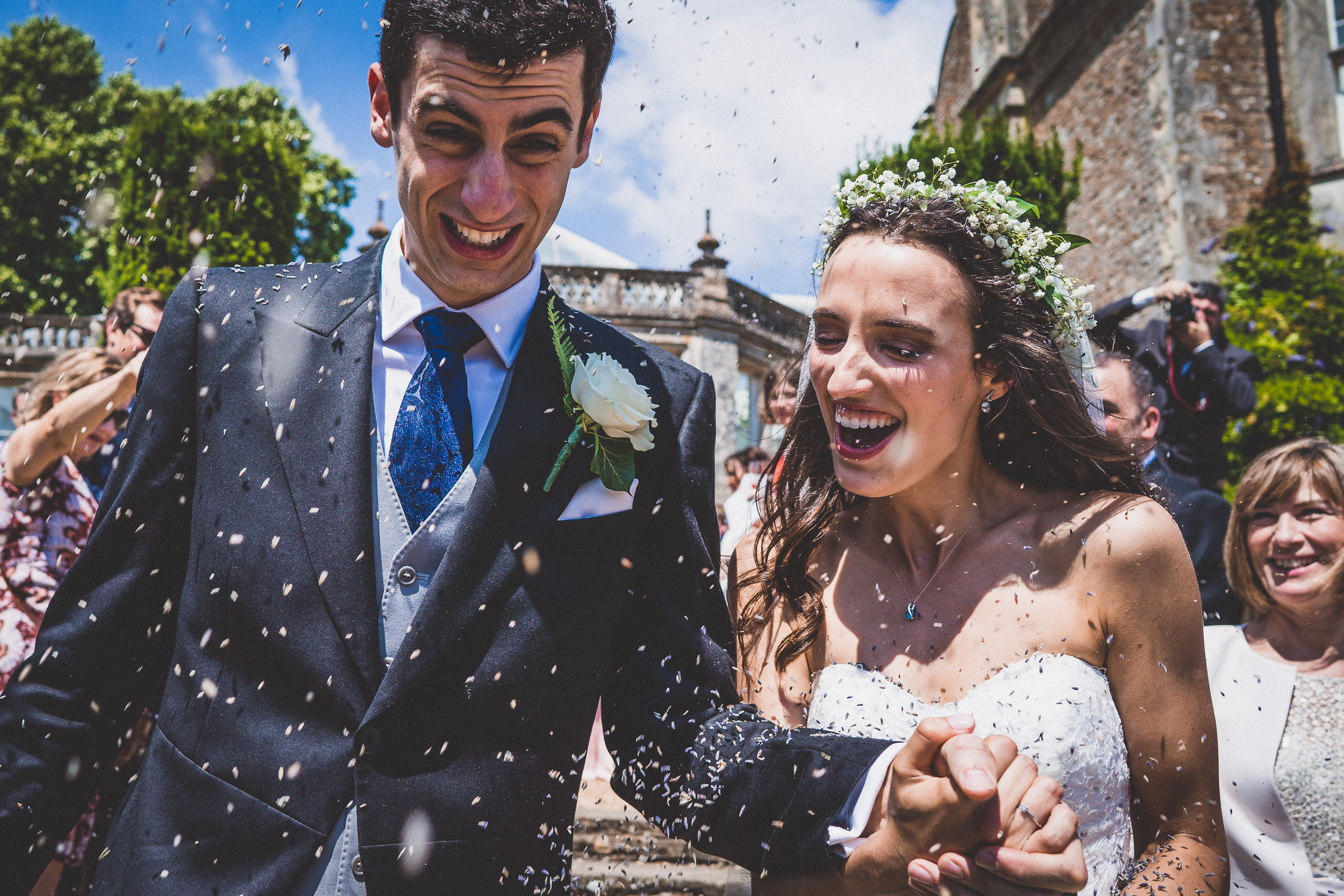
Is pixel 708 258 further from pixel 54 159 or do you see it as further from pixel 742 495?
pixel 54 159

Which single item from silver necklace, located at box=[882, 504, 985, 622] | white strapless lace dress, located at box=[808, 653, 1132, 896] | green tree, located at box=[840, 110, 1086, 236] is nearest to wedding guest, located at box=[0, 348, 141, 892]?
silver necklace, located at box=[882, 504, 985, 622]

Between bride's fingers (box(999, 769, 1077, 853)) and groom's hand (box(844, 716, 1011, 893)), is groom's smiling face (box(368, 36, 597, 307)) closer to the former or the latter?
groom's hand (box(844, 716, 1011, 893))

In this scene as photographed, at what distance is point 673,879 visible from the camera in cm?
476

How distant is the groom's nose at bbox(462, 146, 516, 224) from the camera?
1771mm

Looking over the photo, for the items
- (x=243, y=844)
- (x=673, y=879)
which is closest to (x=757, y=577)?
(x=243, y=844)

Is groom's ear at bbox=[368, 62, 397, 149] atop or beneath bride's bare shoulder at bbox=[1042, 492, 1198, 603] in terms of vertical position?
atop

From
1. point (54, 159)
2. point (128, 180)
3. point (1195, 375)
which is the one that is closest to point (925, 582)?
point (1195, 375)

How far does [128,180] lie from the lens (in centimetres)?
1705

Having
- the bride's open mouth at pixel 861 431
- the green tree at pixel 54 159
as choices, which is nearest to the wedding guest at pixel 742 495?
the bride's open mouth at pixel 861 431

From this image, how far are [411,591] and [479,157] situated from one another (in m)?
0.88

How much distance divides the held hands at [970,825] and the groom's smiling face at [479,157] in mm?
1336

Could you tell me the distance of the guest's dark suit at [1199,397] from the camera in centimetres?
505

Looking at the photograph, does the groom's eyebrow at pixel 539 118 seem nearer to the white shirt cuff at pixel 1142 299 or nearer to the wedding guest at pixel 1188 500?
the wedding guest at pixel 1188 500

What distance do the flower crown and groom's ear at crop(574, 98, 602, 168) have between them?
961 millimetres
